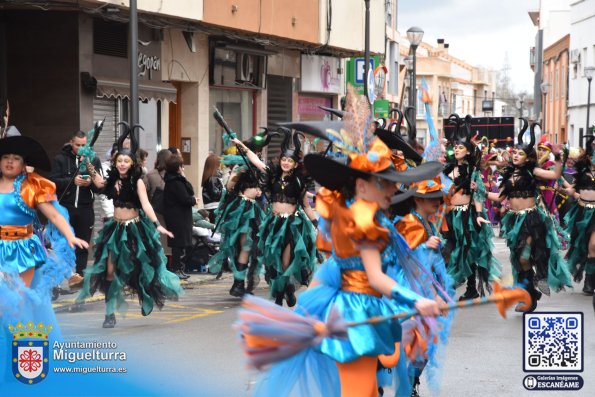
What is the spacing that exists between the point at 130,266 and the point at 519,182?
14.5 feet

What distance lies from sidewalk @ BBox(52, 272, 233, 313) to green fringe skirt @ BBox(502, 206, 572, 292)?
4902mm

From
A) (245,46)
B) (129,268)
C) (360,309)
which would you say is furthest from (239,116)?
(360,309)

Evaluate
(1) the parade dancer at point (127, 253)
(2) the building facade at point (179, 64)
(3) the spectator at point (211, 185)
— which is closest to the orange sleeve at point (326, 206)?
(1) the parade dancer at point (127, 253)

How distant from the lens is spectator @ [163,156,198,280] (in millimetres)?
15719

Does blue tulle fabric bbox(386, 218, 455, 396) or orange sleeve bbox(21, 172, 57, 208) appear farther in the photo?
orange sleeve bbox(21, 172, 57, 208)

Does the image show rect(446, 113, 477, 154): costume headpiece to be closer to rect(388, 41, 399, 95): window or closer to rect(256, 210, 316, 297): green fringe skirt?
rect(256, 210, 316, 297): green fringe skirt

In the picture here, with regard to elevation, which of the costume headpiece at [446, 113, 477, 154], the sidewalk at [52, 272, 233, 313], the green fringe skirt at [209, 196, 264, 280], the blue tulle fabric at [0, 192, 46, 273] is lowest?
the sidewalk at [52, 272, 233, 313]

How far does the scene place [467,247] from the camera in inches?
539

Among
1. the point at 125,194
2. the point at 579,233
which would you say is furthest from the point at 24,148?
the point at 579,233

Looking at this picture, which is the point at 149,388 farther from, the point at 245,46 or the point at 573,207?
the point at 245,46

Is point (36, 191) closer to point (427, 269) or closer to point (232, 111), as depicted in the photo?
point (427, 269)

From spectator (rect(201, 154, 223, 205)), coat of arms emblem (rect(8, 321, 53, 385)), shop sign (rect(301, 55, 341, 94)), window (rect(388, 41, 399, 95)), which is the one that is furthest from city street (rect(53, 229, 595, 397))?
window (rect(388, 41, 399, 95))

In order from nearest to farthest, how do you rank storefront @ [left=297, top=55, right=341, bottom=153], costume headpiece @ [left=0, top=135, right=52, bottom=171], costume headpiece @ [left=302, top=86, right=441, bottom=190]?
1. costume headpiece @ [left=302, top=86, right=441, bottom=190]
2. costume headpiece @ [left=0, top=135, right=52, bottom=171]
3. storefront @ [left=297, top=55, right=341, bottom=153]

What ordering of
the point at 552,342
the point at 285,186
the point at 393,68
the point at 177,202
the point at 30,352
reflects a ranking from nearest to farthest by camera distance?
the point at 552,342 → the point at 30,352 → the point at 285,186 → the point at 177,202 → the point at 393,68
